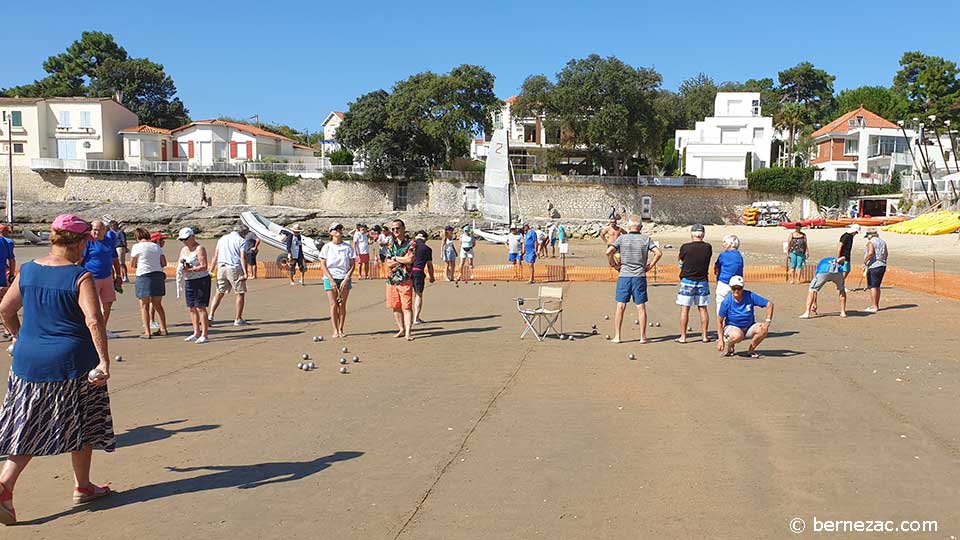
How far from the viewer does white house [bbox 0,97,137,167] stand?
2534 inches

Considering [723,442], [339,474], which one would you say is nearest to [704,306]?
[723,442]

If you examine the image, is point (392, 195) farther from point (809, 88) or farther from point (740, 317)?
point (809, 88)

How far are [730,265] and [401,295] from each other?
4.82 meters

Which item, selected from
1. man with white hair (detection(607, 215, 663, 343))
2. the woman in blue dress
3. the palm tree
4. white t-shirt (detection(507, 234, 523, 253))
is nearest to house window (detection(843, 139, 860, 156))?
the palm tree

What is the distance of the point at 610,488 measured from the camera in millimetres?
5031

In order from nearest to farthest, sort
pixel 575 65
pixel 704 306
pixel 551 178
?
pixel 704 306 → pixel 575 65 → pixel 551 178

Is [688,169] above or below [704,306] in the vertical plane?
above

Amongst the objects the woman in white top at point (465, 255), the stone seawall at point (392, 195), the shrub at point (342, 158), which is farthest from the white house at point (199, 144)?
the woman in white top at point (465, 255)

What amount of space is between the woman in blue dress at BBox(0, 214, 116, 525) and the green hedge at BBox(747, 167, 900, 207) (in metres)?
55.9

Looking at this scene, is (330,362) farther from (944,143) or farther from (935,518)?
(944,143)

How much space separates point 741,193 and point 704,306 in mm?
48457

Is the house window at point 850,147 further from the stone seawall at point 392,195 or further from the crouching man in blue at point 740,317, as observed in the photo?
the crouching man in blue at point 740,317

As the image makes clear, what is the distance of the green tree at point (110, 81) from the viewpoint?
3135 inches

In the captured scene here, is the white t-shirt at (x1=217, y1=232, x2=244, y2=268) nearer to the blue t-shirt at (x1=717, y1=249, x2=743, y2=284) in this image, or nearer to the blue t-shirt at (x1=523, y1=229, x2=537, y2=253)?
the blue t-shirt at (x1=717, y1=249, x2=743, y2=284)
